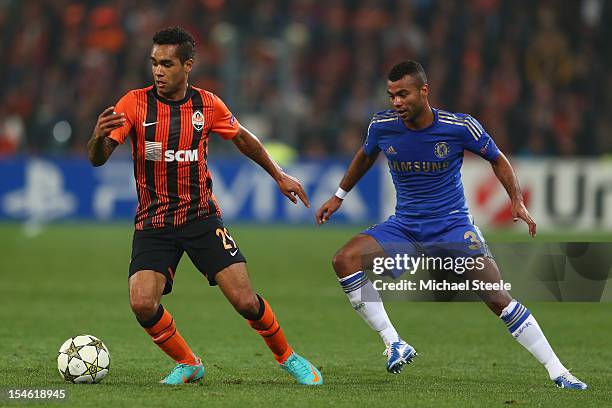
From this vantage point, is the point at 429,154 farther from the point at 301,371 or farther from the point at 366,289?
the point at 301,371

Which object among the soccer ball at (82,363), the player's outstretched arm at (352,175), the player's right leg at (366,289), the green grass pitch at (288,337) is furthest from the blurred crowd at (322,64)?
the soccer ball at (82,363)

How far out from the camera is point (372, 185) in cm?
1864

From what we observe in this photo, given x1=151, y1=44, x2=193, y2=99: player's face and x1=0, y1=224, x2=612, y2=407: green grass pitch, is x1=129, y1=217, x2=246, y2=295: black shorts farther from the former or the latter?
x1=151, y1=44, x2=193, y2=99: player's face

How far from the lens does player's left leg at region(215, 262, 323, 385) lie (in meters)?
6.75

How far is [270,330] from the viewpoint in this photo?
6.91 m

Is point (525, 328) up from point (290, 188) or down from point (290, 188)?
down

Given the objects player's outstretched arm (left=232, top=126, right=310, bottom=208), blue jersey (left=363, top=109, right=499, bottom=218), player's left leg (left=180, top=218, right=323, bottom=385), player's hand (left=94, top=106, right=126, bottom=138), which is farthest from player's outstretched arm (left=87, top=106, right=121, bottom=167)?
blue jersey (left=363, top=109, right=499, bottom=218)

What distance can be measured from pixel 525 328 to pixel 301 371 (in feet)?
4.48

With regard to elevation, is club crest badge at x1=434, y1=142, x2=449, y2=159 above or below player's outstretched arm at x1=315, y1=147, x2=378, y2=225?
above

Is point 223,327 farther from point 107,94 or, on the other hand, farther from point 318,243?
point 107,94

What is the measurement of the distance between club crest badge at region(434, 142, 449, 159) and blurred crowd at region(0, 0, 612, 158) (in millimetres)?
12028

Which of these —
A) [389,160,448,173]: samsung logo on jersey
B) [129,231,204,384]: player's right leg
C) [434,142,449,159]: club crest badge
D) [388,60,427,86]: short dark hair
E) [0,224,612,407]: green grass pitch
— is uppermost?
[388,60,427,86]: short dark hair

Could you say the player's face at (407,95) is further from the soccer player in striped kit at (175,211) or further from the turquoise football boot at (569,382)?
the turquoise football boot at (569,382)

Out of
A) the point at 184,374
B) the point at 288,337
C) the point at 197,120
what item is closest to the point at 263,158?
the point at 197,120
